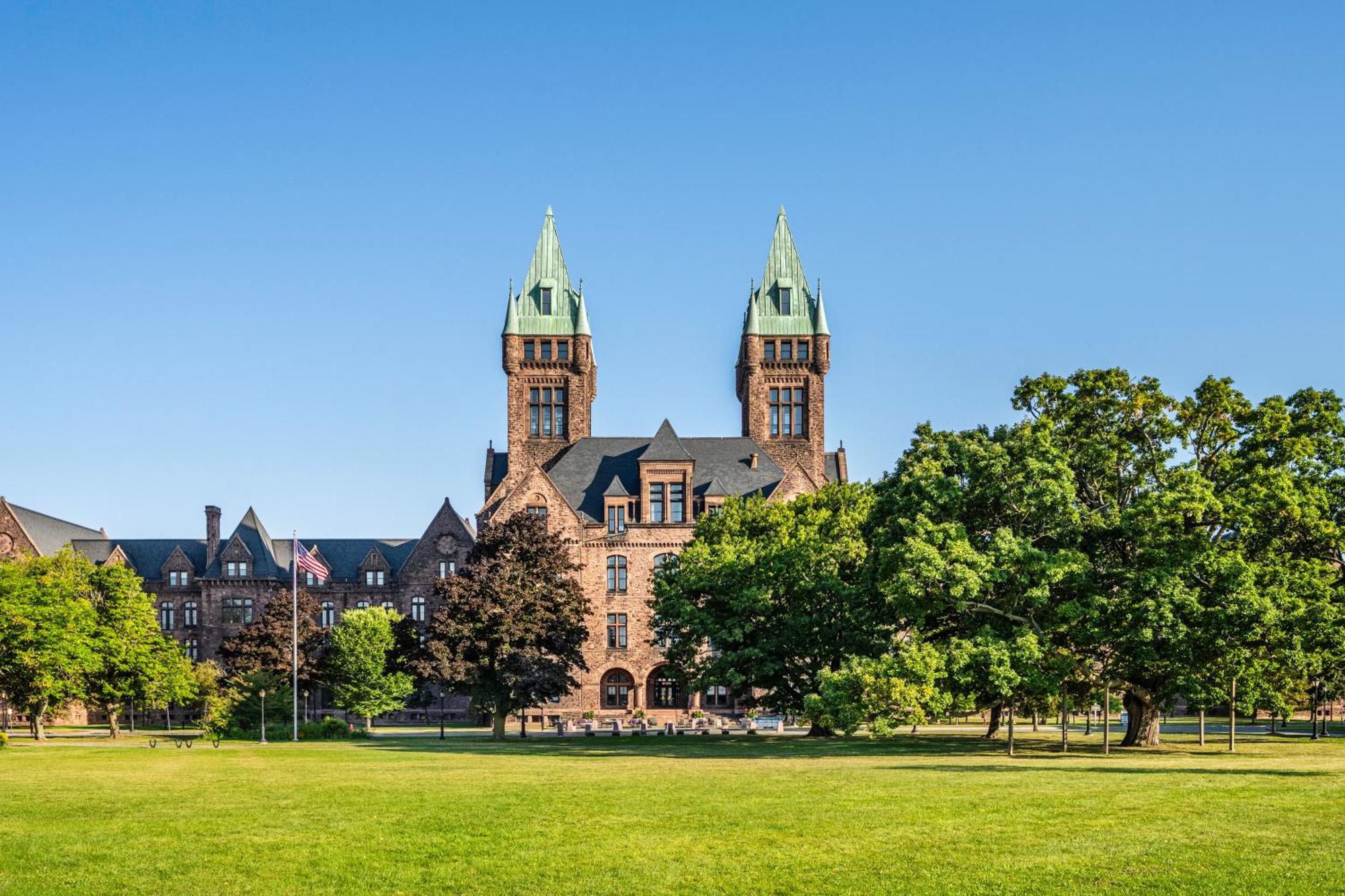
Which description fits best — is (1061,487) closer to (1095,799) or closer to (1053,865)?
(1095,799)

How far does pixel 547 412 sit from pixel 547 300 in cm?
831

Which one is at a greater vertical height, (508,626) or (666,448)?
(666,448)

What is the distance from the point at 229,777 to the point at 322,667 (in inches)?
1737

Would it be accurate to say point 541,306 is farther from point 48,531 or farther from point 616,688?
point 48,531

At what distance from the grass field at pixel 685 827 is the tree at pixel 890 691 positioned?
7.46 feet

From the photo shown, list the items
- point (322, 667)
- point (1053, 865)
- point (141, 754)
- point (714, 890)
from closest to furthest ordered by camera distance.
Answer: point (714, 890) → point (1053, 865) → point (141, 754) → point (322, 667)

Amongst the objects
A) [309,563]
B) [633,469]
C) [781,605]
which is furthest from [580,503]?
[781,605]

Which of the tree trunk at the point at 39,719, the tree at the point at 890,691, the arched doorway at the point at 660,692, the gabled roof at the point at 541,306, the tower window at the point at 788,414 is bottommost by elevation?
the arched doorway at the point at 660,692

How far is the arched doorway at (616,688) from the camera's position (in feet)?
265

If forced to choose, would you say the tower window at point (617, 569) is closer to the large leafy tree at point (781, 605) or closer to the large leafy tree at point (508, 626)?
the large leafy tree at point (508, 626)

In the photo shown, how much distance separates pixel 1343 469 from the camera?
130 ft

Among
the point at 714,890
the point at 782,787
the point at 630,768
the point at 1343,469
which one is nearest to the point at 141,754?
the point at 630,768

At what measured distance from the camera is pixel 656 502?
81312mm

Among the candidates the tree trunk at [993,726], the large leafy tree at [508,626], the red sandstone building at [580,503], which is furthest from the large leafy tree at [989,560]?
the red sandstone building at [580,503]
